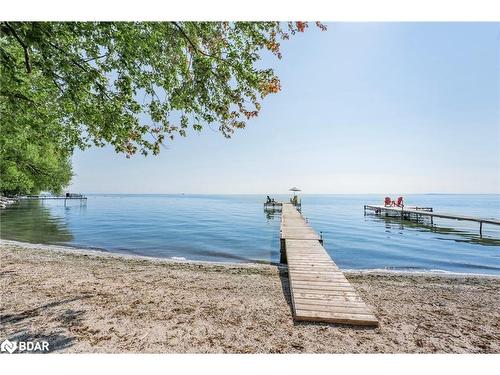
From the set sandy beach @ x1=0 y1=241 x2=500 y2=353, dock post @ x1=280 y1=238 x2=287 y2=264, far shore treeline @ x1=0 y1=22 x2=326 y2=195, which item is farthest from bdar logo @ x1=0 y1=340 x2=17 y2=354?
dock post @ x1=280 y1=238 x2=287 y2=264

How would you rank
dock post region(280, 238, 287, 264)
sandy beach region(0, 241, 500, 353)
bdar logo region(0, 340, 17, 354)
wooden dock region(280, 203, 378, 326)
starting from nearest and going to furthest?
bdar logo region(0, 340, 17, 354) < sandy beach region(0, 241, 500, 353) < wooden dock region(280, 203, 378, 326) < dock post region(280, 238, 287, 264)

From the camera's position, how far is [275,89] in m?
4.39

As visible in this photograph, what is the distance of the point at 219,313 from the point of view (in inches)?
205

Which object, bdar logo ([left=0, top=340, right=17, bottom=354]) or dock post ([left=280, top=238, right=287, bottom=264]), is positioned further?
dock post ([left=280, top=238, right=287, bottom=264])

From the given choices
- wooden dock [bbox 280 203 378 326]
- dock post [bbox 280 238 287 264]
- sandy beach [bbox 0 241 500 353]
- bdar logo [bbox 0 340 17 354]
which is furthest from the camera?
dock post [bbox 280 238 287 264]

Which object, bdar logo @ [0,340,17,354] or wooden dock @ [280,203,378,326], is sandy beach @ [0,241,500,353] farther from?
bdar logo @ [0,340,17,354]

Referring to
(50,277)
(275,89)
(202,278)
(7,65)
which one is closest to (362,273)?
(202,278)

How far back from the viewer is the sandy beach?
4.07 m

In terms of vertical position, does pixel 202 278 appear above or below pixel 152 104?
below

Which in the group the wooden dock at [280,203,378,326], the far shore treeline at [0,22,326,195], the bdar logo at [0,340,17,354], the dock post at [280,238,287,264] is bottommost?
the dock post at [280,238,287,264]

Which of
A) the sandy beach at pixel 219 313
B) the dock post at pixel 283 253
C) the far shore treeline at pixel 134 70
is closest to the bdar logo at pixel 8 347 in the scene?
the sandy beach at pixel 219 313
